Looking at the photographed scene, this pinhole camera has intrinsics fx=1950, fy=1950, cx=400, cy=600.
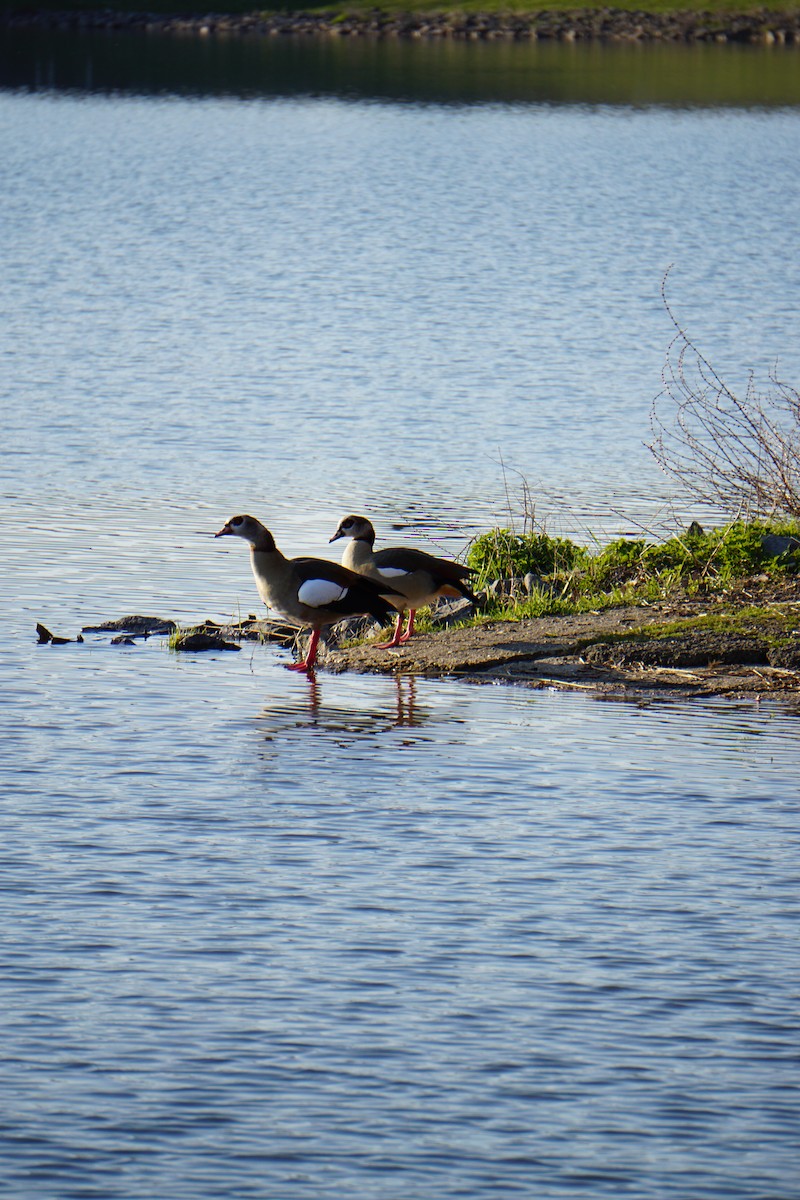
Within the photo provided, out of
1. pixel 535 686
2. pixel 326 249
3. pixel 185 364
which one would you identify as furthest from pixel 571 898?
pixel 326 249

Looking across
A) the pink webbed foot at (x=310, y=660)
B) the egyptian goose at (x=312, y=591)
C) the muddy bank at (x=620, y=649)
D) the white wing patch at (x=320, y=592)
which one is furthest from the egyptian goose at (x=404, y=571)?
the pink webbed foot at (x=310, y=660)

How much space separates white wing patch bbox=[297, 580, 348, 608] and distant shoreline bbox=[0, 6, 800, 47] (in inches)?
3958

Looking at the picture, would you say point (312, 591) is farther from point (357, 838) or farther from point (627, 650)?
point (357, 838)

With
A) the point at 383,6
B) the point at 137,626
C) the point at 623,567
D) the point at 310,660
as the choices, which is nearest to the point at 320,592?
the point at 310,660

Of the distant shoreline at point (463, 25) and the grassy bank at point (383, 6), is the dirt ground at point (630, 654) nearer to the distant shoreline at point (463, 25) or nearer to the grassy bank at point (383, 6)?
the distant shoreline at point (463, 25)

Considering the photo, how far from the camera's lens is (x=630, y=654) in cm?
1430

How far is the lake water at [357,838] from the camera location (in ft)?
25.5

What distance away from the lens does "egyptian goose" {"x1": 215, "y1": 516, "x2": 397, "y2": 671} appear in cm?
1473

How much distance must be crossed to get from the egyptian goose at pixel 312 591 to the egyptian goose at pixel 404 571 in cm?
20

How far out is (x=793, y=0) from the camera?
373 feet

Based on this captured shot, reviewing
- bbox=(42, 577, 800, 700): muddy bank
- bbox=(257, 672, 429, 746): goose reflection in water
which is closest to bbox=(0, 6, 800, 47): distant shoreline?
bbox=(42, 577, 800, 700): muddy bank

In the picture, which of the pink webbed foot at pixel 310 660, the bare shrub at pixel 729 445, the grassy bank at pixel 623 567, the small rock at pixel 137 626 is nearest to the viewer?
the pink webbed foot at pixel 310 660

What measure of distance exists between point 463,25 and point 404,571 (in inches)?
4185

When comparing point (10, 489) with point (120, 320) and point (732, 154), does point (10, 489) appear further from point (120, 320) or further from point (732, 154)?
point (732, 154)
